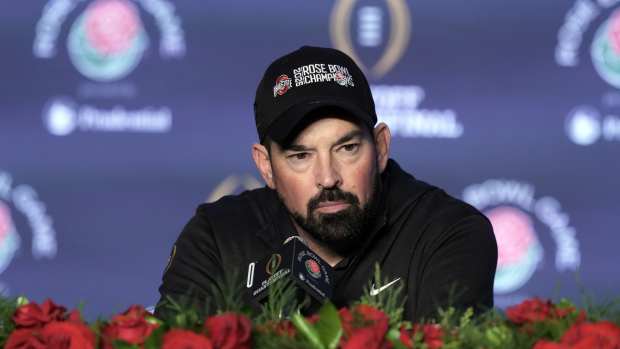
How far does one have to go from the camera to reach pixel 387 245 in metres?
1.69

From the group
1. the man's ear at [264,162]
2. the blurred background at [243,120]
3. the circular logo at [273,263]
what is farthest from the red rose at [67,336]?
the blurred background at [243,120]

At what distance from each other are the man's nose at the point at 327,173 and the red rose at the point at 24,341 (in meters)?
0.60

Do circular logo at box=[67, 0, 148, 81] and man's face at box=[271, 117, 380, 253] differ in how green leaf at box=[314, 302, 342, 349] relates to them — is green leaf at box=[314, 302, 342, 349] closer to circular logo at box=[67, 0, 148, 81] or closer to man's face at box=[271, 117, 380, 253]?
man's face at box=[271, 117, 380, 253]

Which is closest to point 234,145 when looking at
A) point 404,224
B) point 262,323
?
point 404,224

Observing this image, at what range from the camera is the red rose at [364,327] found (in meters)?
0.92

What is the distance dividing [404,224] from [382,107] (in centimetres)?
97

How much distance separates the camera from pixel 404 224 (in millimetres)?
1711

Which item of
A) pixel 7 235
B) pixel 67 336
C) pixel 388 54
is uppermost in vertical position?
pixel 388 54

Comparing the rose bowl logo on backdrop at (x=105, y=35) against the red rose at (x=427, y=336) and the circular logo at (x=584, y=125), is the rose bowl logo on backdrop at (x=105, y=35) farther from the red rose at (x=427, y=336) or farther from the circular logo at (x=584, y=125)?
the red rose at (x=427, y=336)

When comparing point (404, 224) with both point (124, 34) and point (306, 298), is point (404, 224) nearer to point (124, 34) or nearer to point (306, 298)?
point (306, 298)

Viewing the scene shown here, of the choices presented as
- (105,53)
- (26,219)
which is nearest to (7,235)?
(26,219)

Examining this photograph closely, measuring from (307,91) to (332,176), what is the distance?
0.41ft

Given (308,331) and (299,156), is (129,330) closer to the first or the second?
(308,331)

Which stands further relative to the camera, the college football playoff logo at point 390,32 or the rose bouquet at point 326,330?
the college football playoff logo at point 390,32
